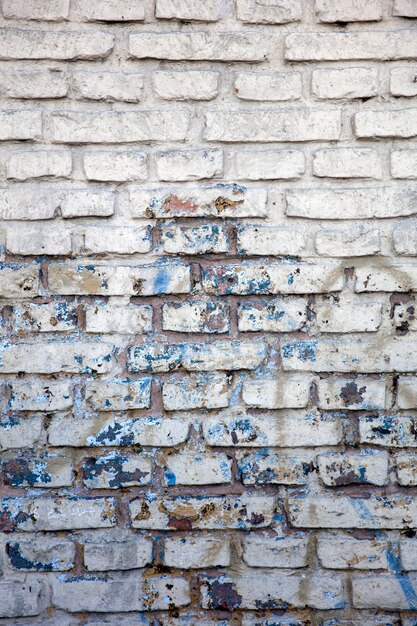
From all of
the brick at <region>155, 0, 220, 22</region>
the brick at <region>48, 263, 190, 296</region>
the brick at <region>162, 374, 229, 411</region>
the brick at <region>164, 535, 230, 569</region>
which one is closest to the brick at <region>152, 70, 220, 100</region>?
the brick at <region>155, 0, 220, 22</region>

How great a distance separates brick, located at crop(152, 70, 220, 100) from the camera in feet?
5.80

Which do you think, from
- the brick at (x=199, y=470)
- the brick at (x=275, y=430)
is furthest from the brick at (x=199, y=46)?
the brick at (x=199, y=470)

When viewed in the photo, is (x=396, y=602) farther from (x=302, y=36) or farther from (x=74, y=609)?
(x=302, y=36)

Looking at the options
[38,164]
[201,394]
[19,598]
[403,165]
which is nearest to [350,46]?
[403,165]

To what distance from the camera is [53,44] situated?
1.75 m

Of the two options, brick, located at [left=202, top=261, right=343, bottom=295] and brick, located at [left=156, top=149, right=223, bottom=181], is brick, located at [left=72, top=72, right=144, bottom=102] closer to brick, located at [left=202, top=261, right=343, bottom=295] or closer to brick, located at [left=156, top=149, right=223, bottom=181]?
brick, located at [left=156, top=149, right=223, bottom=181]

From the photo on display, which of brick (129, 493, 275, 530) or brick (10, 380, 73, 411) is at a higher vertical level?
brick (10, 380, 73, 411)

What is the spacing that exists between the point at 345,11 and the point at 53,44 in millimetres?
823

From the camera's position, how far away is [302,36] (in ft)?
5.76

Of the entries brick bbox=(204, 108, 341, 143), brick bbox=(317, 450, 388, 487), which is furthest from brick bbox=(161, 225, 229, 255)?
brick bbox=(317, 450, 388, 487)

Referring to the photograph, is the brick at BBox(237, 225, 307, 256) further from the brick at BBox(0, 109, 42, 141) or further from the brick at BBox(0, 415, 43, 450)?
the brick at BBox(0, 415, 43, 450)

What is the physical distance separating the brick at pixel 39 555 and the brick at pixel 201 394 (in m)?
0.52

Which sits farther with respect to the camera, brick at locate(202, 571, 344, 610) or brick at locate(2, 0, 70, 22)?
brick at locate(202, 571, 344, 610)

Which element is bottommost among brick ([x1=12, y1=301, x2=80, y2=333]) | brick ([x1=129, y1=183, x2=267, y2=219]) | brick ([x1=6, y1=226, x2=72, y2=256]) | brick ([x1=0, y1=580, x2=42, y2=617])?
brick ([x1=0, y1=580, x2=42, y2=617])
